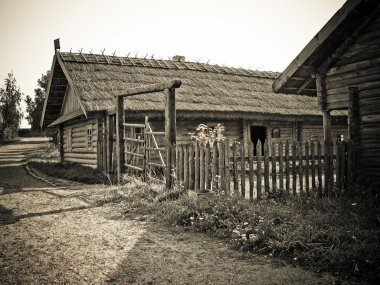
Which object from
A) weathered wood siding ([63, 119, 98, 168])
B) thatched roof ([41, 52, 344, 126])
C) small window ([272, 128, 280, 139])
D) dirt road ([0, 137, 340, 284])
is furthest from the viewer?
small window ([272, 128, 280, 139])

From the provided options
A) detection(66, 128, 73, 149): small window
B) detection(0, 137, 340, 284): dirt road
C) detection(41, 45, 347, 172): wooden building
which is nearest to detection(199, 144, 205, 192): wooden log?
detection(0, 137, 340, 284): dirt road

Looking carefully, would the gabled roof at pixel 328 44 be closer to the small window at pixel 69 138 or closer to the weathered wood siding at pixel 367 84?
the weathered wood siding at pixel 367 84

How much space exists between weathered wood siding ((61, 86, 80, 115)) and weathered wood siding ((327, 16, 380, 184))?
Result: 12149 millimetres

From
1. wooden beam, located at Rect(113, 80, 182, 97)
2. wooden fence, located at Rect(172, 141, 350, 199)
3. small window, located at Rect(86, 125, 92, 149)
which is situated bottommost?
wooden fence, located at Rect(172, 141, 350, 199)

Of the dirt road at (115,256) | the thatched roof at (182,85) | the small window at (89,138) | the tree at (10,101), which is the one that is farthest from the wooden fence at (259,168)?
the tree at (10,101)

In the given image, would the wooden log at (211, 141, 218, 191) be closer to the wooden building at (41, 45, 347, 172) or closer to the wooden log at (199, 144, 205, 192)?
the wooden log at (199, 144, 205, 192)

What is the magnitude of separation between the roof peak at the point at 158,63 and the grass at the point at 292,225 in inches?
422

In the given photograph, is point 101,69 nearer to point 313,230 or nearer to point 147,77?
point 147,77

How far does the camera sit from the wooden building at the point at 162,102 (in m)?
12.5

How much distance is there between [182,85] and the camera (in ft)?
50.1

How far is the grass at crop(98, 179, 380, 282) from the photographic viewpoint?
3.29 metres

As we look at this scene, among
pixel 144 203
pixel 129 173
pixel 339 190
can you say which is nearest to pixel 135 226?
pixel 144 203

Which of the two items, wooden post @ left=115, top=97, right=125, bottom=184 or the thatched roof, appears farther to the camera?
the thatched roof

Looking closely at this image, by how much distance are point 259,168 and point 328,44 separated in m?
3.27
